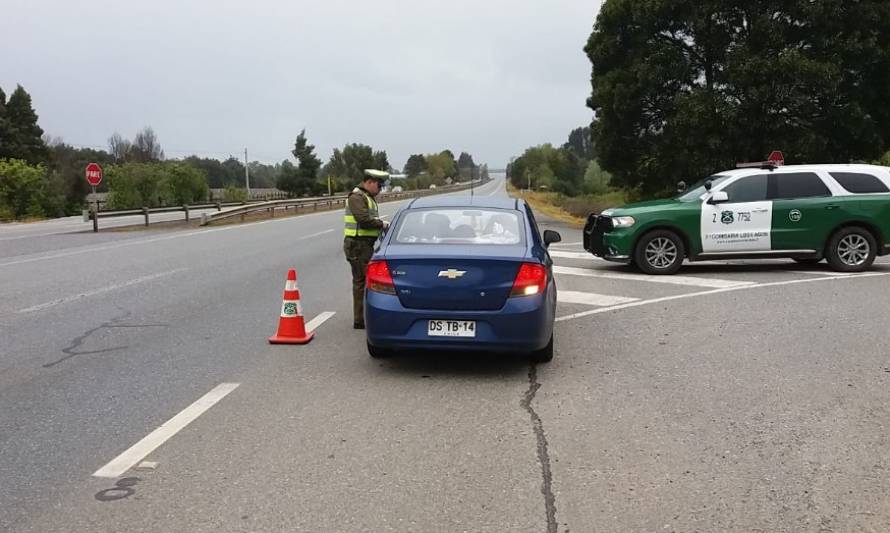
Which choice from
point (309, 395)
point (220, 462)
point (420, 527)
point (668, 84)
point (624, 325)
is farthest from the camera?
point (668, 84)

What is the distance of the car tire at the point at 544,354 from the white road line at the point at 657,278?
530 centimetres

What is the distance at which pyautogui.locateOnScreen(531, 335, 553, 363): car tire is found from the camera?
6418 millimetres

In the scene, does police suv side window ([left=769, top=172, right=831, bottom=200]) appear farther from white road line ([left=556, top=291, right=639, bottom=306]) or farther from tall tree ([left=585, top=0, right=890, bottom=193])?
tall tree ([left=585, top=0, right=890, bottom=193])

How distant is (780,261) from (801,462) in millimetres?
11128

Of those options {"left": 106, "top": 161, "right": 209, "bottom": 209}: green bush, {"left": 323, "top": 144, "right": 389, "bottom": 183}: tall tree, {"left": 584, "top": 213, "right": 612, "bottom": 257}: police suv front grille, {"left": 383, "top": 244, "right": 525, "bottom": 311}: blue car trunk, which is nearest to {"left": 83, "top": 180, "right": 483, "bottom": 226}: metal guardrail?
{"left": 584, "top": 213, "right": 612, "bottom": 257}: police suv front grille

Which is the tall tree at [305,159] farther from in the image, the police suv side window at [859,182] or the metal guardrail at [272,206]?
the police suv side window at [859,182]

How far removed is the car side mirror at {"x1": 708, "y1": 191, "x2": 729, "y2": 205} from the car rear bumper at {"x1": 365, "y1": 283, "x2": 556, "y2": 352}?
710 centimetres

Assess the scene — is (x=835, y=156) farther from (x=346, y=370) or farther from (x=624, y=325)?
(x=346, y=370)

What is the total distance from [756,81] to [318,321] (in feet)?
54.4

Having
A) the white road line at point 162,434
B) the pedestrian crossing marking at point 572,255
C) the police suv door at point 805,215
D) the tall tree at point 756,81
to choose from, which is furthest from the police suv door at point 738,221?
the tall tree at point 756,81

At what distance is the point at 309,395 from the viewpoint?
18.1 feet

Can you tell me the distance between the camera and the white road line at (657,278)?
11.1 metres

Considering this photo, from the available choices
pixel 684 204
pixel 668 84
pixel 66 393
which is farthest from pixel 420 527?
pixel 668 84

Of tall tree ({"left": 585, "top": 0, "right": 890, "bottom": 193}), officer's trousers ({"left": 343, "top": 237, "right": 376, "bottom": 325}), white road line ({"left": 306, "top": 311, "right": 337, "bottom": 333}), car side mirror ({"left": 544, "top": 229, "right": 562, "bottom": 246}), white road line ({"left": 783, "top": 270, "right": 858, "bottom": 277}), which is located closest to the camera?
car side mirror ({"left": 544, "top": 229, "right": 562, "bottom": 246})
